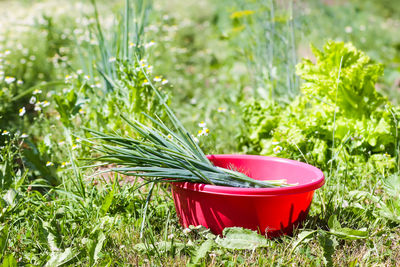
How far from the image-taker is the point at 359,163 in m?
2.15

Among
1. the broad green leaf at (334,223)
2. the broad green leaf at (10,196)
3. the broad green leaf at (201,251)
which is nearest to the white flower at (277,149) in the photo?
the broad green leaf at (334,223)

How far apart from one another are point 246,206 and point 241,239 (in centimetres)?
12

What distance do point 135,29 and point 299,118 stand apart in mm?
1181

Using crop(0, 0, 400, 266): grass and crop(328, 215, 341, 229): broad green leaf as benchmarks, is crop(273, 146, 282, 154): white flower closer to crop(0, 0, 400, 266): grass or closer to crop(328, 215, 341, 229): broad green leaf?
crop(0, 0, 400, 266): grass

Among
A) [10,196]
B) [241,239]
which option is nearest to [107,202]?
[10,196]

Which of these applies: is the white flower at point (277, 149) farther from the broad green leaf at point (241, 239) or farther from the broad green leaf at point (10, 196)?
the broad green leaf at point (10, 196)

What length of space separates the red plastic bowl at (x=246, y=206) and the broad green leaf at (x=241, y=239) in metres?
0.04

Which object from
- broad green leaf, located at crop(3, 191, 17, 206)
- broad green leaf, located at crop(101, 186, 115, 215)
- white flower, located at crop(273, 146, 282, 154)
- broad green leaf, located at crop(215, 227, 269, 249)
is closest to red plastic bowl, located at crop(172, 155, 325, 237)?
broad green leaf, located at crop(215, 227, 269, 249)

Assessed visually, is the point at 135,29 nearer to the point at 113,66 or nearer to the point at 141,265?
the point at 113,66

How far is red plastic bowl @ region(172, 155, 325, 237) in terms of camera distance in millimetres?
1430

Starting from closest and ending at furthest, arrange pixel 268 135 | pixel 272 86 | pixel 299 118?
pixel 299 118 → pixel 268 135 → pixel 272 86

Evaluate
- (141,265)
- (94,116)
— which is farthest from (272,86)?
(141,265)

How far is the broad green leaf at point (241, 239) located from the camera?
56.8 inches

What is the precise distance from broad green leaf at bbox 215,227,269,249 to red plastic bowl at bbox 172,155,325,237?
0.04m
